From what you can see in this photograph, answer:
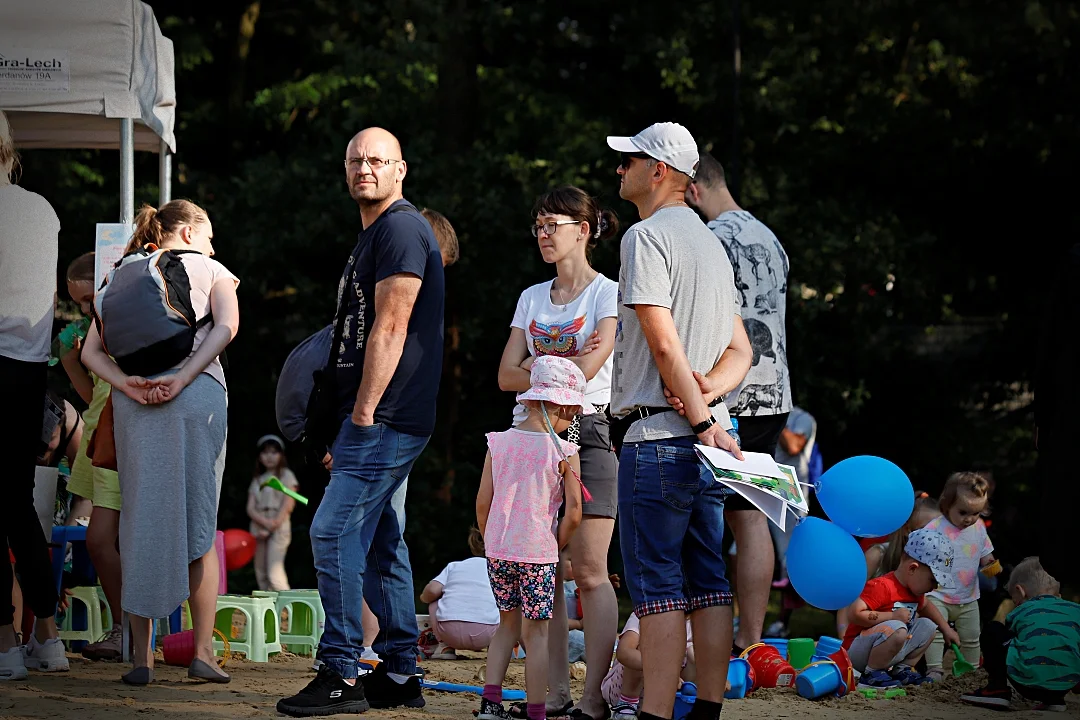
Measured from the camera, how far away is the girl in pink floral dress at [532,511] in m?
4.99

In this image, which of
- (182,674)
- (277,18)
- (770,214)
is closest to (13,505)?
(182,674)

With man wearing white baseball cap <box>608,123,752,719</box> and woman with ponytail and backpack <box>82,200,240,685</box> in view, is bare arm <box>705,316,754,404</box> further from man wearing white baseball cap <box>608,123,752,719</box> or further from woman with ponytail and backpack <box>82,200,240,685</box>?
woman with ponytail and backpack <box>82,200,240,685</box>

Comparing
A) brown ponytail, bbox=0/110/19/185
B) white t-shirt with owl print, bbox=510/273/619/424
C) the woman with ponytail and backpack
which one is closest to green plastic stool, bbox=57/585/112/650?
the woman with ponytail and backpack

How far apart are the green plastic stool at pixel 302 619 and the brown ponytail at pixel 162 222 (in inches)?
79.0

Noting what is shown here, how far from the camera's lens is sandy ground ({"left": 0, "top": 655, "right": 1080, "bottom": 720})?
16.4 ft

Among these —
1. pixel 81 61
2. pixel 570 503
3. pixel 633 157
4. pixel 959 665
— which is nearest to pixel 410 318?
pixel 570 503

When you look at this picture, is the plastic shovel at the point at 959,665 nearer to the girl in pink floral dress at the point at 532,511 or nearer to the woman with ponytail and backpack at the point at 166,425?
the girl in pink floral dress at the point at 532,511

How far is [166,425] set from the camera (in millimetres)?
5488

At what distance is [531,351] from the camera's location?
554 cm

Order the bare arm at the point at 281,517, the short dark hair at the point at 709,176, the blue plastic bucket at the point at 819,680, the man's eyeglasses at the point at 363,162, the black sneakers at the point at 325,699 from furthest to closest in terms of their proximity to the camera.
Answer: the bare arm at the point at 281,517
the short dark hair at the point at 709,176
the blue plastic bucket at the point at 819,680
the man's eyeglasses at the point at 363,162
the black sneakers at the point at 325,699

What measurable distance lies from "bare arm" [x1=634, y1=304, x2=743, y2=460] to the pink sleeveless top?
76 centimetres

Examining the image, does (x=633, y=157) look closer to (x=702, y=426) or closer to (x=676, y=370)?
(x=676, y=370)

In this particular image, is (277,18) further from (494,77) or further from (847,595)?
(847,595)

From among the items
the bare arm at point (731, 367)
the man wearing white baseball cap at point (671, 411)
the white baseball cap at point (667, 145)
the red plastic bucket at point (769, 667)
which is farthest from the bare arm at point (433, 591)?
the white baseball cap at point (667, 145)
